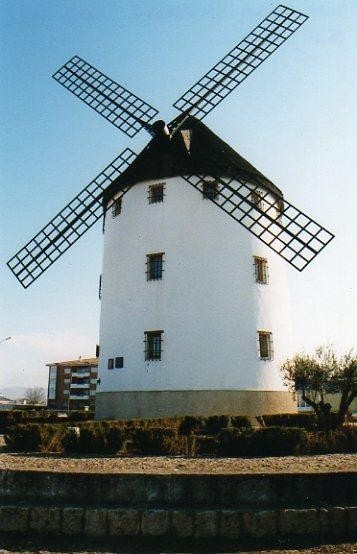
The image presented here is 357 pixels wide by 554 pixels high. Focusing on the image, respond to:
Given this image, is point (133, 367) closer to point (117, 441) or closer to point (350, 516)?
point (117, 441)

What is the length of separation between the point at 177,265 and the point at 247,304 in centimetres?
335

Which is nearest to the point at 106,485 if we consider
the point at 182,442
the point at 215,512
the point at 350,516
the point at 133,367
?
the point at 215,512

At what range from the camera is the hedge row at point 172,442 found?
10469mm

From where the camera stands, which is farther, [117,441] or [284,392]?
[284,392]

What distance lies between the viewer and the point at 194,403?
17359mm

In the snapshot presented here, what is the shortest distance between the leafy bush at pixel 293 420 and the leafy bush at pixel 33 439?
7.53m

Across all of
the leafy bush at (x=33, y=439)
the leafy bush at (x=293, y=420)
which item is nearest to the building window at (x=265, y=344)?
the leafy bush at (x=293, y=420)

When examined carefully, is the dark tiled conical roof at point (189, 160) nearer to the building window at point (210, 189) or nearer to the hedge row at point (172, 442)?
the building window at point (210, 189)

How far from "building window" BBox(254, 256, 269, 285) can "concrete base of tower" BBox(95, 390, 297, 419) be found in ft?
15.8

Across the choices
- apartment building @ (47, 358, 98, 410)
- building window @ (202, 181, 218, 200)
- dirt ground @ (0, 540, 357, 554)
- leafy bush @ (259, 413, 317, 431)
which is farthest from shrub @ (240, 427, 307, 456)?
apartment building @ (47, 358, 98, 410)

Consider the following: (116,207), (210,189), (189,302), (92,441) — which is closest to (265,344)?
(189,302)

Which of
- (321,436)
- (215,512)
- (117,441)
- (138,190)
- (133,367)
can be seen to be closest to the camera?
(215,512)

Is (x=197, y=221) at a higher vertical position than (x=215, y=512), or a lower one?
higher

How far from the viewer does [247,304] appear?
1883 cm
